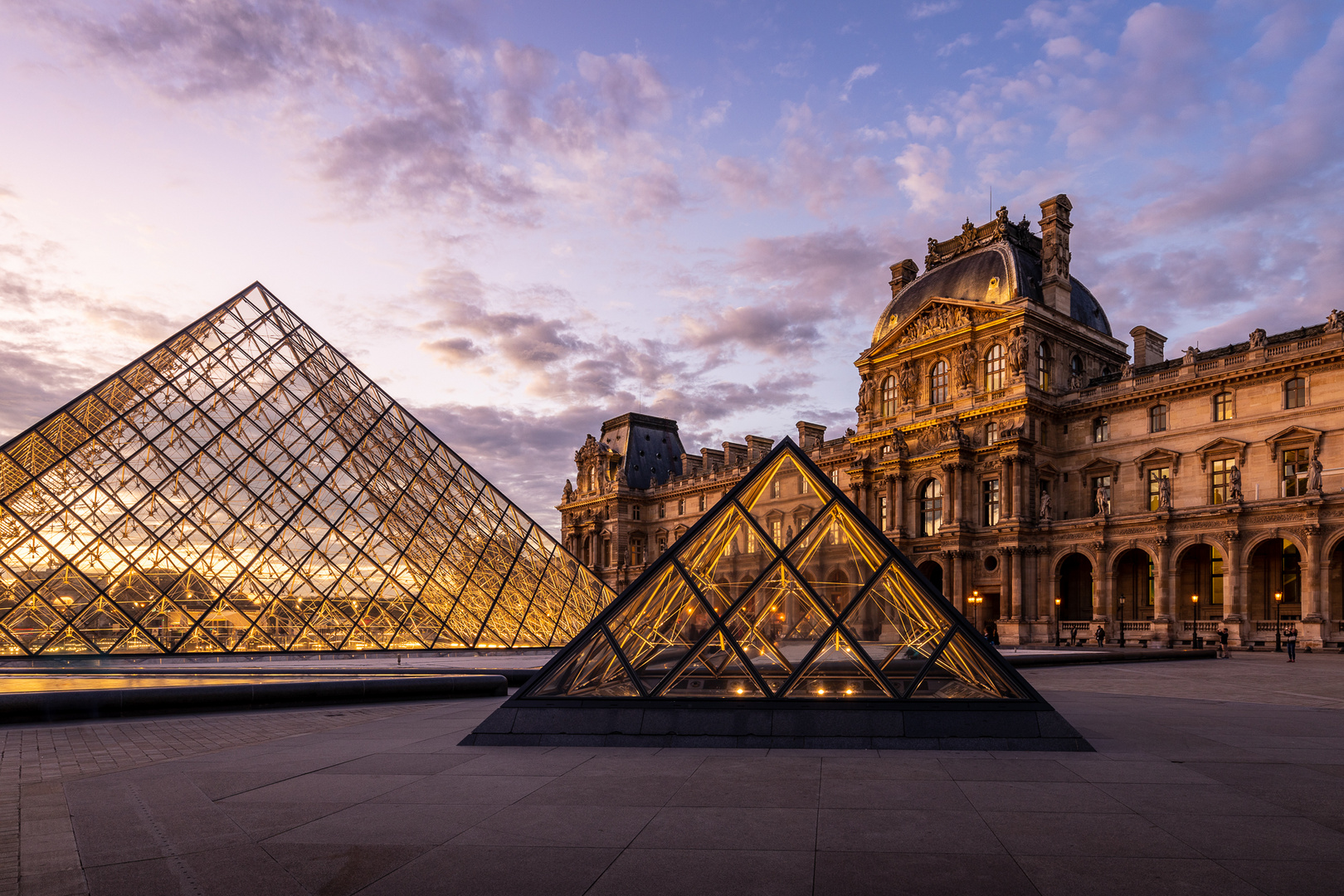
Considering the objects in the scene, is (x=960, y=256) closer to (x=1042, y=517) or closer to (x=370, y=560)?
(x=1042, y=517)

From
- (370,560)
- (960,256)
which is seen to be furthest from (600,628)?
(960,256)

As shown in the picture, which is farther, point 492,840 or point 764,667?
point 764,667

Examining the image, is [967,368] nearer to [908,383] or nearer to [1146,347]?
[908,383]

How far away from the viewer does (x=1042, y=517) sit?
46031 mm

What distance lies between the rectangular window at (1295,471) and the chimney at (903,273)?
2514 centimetres

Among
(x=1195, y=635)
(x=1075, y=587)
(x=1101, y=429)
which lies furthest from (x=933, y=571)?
(x=1195, y=635)

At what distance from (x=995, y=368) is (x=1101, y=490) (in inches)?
335

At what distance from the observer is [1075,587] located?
48.0 metres

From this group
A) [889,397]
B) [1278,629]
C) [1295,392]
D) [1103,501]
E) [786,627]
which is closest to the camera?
[786,627]

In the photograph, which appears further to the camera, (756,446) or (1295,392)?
(756,446)

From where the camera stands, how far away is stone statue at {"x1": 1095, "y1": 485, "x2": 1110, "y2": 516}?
4331 centimetres

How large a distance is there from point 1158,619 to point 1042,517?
7678 mm

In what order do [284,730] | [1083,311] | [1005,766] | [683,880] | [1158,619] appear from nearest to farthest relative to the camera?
[683,880]
[1005,766]
[284,730]
[1158,619]
[1083,311]

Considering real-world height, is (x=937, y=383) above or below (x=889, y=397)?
above
